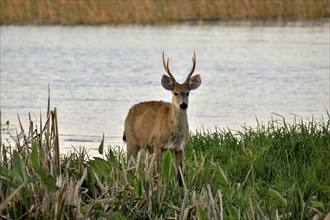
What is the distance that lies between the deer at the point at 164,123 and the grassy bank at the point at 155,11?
892 inches

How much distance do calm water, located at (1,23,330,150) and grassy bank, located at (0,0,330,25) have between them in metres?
0.91

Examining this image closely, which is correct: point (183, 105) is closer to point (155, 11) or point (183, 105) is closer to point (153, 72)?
point (153, 72)

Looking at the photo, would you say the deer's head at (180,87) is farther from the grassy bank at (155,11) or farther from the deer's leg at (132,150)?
the grassy bank at (155,11)

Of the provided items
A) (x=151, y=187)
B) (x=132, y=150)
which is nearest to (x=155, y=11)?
(x=132, y=150)

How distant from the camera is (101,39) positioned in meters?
27.8

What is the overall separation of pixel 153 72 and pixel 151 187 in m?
14.4

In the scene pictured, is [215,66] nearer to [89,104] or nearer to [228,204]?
[89,104]

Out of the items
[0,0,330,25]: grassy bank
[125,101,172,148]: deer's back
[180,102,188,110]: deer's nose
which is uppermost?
[0,0,330,25]: grassy bank

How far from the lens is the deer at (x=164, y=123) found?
880 cm

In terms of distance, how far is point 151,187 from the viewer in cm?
677

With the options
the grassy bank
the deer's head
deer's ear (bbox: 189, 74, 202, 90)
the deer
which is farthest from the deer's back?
the grassy bank

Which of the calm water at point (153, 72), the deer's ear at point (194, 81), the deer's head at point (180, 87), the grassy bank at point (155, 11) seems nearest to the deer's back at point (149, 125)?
the deer's head at point (180, 87)

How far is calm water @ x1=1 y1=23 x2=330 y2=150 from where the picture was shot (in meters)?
14.8

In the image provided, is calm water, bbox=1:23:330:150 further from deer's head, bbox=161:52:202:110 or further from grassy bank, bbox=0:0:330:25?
deer's head, bbox=161:52:202:110
